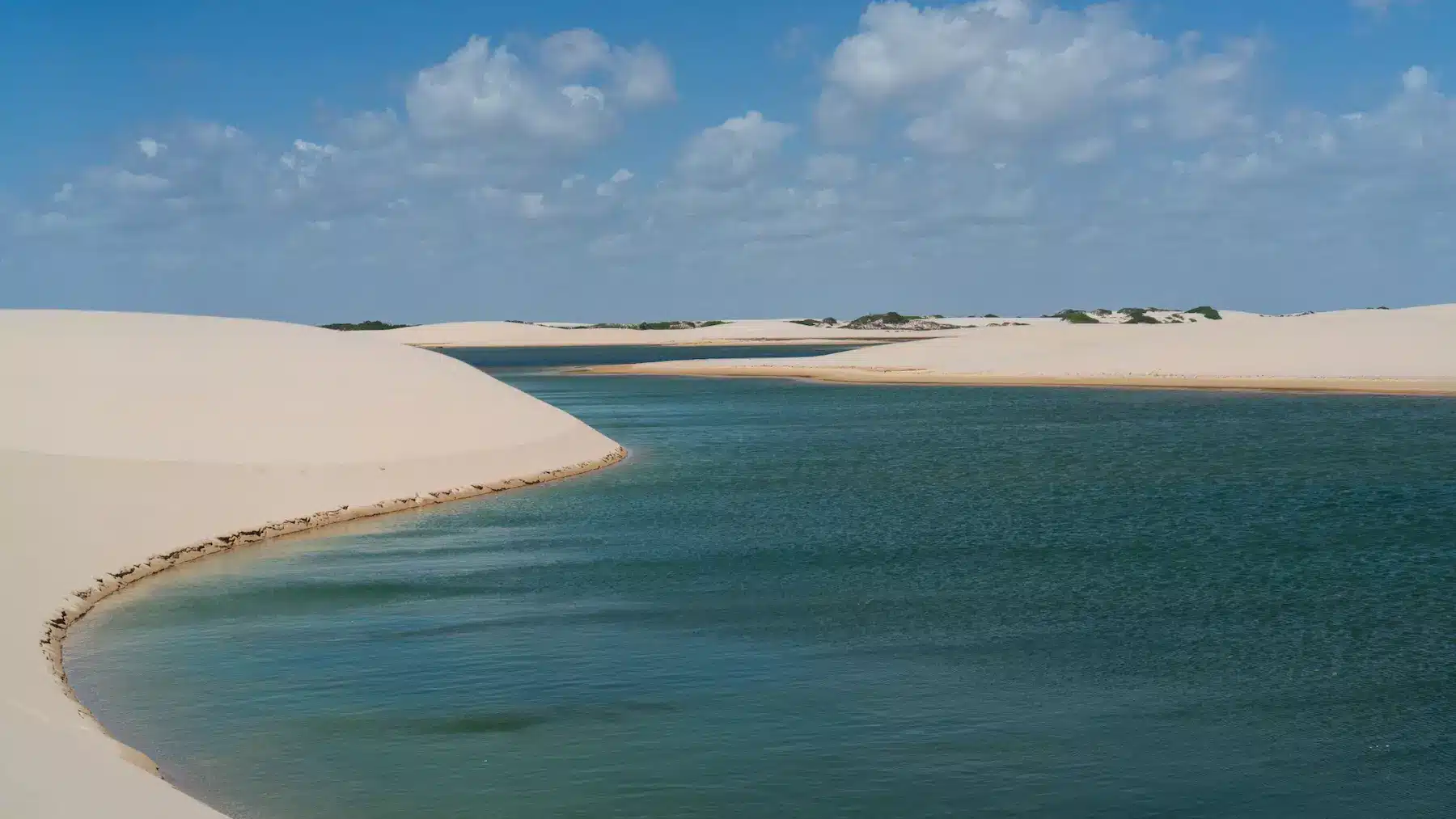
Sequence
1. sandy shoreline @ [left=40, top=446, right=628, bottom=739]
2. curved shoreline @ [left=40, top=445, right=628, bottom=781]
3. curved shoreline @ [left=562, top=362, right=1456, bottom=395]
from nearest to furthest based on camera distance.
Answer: curved shoreline @ [left=40, top=445, right=628, bottom=781]
sandy shoreline @ [left=40, top=446, right=628, bottom=739]
curved shoreline @ [left=562, top=362, right=1456, bottom=395]

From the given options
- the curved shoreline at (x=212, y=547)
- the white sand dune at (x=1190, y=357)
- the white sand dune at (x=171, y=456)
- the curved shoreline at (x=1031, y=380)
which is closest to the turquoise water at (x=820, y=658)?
the curved shoreline at (x=212, y=547)

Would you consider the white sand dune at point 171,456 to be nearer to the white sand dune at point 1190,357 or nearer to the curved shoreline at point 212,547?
the curved shoreline at point 212,547

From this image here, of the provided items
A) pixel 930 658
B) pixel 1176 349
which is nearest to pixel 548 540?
pixel 930 658

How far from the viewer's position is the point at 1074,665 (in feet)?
50.6

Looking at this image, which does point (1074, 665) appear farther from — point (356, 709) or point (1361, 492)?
point (1361, 492)

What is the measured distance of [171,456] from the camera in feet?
91.8

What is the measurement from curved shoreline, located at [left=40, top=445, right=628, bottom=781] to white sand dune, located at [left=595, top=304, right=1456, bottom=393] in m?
53.3

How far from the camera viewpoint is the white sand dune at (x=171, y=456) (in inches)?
476

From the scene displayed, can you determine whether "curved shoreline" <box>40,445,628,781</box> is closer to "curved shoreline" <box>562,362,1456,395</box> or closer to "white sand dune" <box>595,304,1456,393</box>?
"curved shoreline" <box>562,362,1456,395</box>

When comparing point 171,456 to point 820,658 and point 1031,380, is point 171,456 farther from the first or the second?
point 1031,380

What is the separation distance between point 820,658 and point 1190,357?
8425 centimetres

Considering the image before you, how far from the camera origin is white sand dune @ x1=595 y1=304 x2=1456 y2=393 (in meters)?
80.3

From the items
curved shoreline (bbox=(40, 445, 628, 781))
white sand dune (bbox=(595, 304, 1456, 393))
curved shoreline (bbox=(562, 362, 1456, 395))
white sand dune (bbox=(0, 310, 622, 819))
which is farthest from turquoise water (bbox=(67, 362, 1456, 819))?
white sand dune (bbox=(595, 304, 1456, 393))

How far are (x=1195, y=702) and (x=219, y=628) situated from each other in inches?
490
